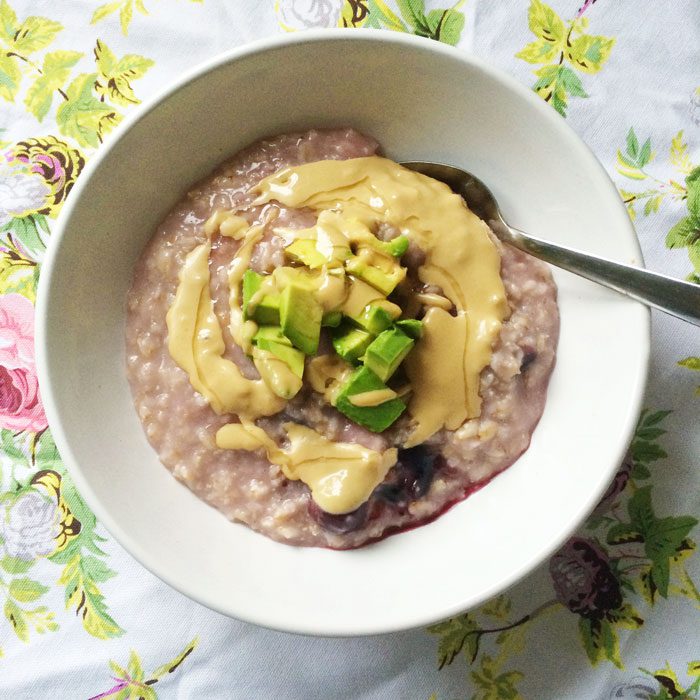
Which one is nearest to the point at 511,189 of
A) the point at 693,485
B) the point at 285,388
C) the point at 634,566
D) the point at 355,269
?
the point at 355,269

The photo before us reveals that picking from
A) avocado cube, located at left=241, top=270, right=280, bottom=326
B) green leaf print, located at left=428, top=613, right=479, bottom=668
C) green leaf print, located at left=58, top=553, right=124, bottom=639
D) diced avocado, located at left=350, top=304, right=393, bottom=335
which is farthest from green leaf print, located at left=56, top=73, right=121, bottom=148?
green leaf print, located at left=428, top=613, right=479, bottom=668

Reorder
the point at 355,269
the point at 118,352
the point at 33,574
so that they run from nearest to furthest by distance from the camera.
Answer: the point at 355,269
the point at 118,352
the point at 33,574

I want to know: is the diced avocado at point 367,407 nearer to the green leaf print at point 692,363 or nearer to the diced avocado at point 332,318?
the diced avocado at point 332,318

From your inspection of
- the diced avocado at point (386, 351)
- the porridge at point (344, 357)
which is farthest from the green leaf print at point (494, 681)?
the diced avocado at point (386, 351)

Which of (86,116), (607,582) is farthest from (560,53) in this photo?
(607,582)

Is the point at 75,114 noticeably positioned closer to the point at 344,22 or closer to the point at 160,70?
the point at 160,70

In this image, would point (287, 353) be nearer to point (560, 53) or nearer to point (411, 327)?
point (411, 327)
